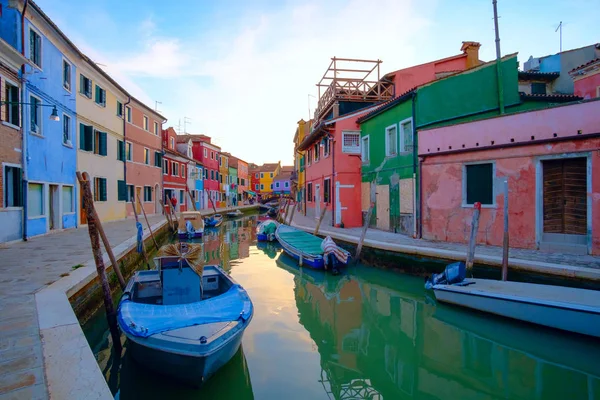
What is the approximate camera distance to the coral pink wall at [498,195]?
9.04m

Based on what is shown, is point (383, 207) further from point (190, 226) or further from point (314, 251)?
point (190, 226)

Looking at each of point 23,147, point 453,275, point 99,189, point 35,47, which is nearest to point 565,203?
point 453,275

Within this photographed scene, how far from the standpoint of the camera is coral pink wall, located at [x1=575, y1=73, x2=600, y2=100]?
45.7ft

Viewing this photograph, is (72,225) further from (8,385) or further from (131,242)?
(8,385)

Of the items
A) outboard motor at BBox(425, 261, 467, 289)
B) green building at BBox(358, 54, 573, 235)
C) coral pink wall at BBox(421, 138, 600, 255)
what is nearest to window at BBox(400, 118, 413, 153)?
green building at BBox(358, 54, 573, 235)

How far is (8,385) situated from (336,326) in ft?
17.7

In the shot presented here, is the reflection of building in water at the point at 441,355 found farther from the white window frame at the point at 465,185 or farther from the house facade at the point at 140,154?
the house facade at the point at 140,154

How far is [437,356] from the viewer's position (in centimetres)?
596

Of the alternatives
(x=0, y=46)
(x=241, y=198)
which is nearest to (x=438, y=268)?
(x=0, y=46)

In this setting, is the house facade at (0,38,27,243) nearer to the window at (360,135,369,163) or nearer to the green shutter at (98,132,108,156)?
the green shutter at (98,132,108,156)

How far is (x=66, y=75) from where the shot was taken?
14.9m

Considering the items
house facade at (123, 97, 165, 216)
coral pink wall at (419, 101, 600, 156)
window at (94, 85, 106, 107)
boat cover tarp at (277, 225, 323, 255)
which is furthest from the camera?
house facade at (123, 97, 165, 216)

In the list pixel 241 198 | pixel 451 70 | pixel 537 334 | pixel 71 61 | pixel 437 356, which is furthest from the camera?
Result: pixel 241 198

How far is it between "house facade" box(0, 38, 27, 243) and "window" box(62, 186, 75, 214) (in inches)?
138
